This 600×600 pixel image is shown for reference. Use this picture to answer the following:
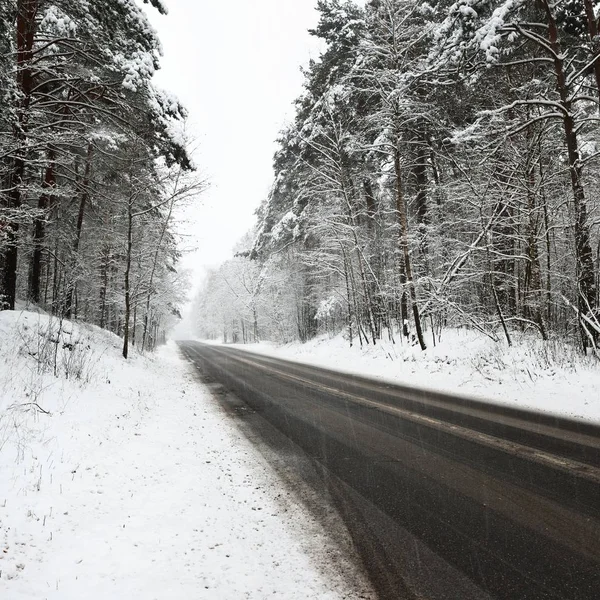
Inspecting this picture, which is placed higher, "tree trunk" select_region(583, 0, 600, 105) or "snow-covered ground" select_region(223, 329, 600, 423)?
"tree trunk" select_region(583, 0, 600, 105)

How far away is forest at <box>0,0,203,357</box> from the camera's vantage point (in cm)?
863

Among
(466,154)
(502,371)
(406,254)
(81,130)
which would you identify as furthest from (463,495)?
(81,130)

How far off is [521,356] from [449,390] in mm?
2306

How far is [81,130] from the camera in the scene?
1200 cm

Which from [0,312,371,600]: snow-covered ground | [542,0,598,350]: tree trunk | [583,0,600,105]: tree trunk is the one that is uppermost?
[583,0,600,105]: tree trunk

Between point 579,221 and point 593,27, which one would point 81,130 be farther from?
point 593,27

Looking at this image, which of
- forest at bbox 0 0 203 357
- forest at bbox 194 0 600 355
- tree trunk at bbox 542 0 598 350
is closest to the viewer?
forest at bbox 0 0 203 357

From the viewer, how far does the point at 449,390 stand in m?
10.2

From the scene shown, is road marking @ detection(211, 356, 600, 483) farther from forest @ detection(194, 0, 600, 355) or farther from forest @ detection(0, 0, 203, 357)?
forest @ detection(0, 0, 203, 357)

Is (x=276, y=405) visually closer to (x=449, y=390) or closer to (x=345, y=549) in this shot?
(x=449, y=390)

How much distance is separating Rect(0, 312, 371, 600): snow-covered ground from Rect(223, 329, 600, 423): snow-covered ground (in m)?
6.09

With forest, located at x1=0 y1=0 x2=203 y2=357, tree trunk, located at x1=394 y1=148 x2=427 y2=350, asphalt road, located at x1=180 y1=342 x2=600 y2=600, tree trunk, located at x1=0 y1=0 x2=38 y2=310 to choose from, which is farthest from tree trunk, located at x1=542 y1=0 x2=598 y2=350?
tree trunk, located at x1=0 y1=0 x2=38 y2=310

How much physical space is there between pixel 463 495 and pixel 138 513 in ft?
10.3

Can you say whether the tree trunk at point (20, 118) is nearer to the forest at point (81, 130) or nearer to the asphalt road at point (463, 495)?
the forest at point (81, 130)
